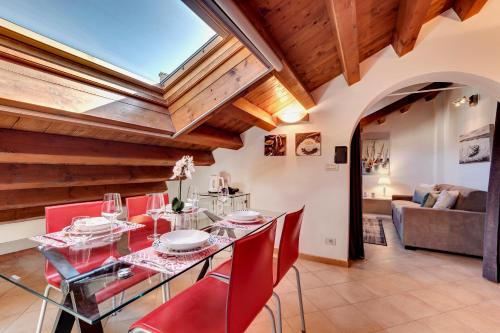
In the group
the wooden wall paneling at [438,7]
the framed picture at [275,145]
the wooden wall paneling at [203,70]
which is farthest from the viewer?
the framed picture at [275,145]

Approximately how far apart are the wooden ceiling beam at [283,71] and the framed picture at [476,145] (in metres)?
2.99

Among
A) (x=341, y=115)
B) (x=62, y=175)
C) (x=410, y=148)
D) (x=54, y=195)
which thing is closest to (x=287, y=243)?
(x=341, y=115)

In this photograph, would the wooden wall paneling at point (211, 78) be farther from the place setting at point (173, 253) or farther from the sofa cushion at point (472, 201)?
the sofa cushion at point (472, 201)

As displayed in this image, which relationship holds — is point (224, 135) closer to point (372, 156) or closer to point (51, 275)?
point (51, 275)

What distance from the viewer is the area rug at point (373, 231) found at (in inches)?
146

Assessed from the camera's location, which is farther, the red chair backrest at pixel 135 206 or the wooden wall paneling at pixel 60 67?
the red chair backrest at pixel 135 206

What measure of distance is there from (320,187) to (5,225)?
126 inches

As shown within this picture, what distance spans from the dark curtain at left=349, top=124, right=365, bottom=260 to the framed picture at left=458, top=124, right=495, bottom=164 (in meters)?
2.30

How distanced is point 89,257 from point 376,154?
660 cm

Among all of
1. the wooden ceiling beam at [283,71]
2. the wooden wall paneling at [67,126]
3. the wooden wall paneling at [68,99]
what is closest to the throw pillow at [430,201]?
the wooden ceiling beam at [283,71]

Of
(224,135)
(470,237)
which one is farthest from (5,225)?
(470,237)

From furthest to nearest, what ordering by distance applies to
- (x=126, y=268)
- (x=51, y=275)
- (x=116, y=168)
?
(x=116, y=168), (x=51, y=275), (x=126, y=268)

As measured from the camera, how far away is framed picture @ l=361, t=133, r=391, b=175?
610cm

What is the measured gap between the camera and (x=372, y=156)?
622cm
